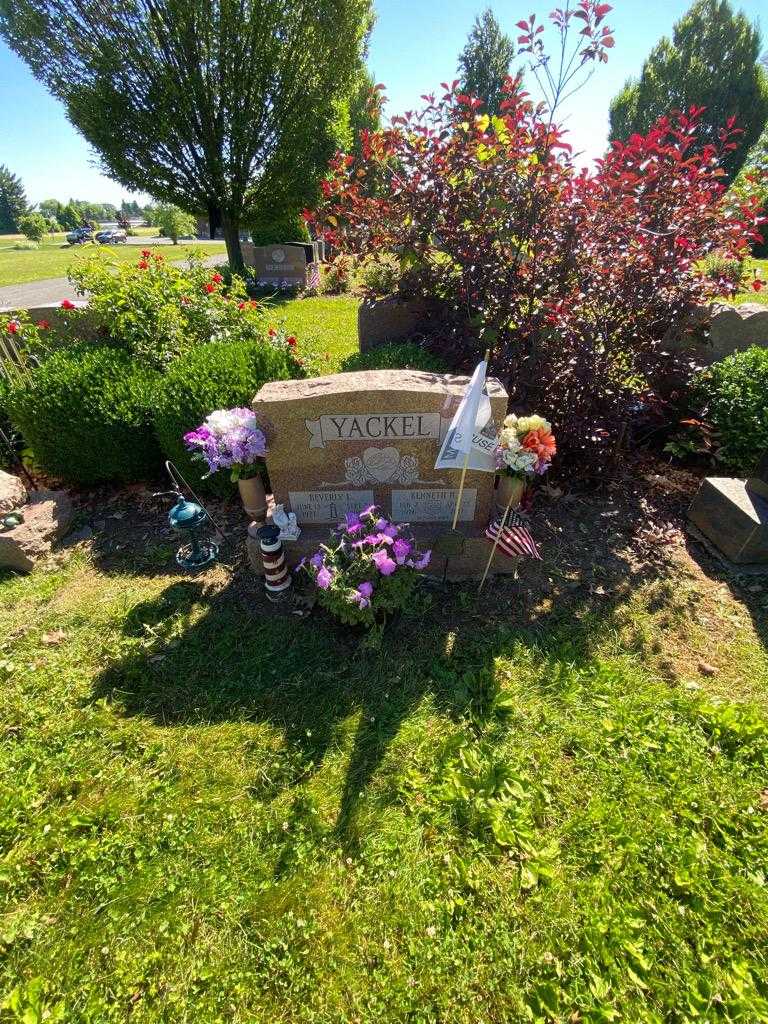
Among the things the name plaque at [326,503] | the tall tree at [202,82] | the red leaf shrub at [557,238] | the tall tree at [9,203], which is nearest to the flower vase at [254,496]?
the name plaque at [326,503]

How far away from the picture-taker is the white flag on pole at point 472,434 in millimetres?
2996

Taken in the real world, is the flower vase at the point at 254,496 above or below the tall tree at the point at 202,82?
below

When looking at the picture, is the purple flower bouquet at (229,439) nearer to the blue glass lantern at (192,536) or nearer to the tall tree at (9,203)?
the blue glass lantern at (192,536)

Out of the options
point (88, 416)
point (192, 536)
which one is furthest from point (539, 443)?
point (88, 416)

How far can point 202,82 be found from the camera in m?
12.1

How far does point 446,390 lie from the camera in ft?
11.1

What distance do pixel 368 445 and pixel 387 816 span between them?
2.46m

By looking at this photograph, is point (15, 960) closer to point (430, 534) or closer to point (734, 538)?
point (430, 534)

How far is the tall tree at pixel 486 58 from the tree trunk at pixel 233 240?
41.6 meters

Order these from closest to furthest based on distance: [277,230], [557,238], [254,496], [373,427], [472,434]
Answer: [472,434] → [373,427] → [254,496] → [557,238] → [277,230]

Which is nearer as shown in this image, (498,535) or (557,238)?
(498,535)

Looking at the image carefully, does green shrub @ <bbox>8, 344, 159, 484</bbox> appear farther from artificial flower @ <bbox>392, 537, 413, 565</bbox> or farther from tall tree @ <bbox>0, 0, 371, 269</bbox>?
tall tree @ <bbox>0, 0, 371, 269</bbox>

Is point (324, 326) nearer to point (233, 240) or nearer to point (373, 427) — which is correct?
point (233, 240)

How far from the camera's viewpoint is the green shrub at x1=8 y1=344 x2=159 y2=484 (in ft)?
15.2
